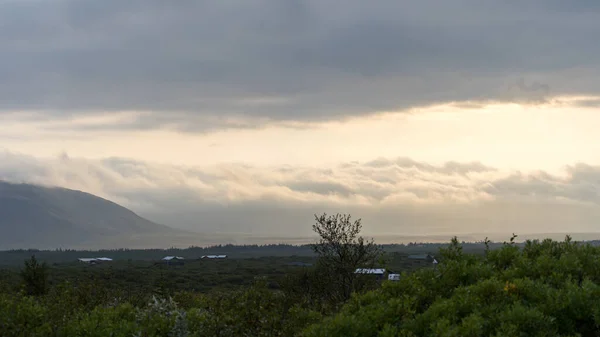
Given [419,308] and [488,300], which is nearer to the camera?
[488,300]

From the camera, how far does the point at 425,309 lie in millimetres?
17516

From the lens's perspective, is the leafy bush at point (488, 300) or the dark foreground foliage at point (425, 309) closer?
the leafy bush at point (488, 300)

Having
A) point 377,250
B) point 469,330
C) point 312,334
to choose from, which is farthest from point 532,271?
point 377,250

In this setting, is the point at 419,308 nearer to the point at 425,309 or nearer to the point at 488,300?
the point at 425,309

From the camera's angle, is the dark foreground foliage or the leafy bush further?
the dark foreground foliage

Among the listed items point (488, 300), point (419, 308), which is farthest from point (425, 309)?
point (488, 300)

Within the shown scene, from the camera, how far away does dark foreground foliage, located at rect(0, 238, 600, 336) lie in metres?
15.7

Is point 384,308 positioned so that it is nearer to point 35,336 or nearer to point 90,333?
point 90,333

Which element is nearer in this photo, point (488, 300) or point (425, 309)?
point (488, 300)

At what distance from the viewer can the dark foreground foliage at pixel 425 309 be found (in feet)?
51.4

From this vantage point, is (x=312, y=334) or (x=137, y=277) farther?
(x=137, y=277)

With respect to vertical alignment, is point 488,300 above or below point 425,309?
above

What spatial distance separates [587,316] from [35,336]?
49.3 ft

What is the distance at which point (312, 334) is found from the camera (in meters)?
16.4
